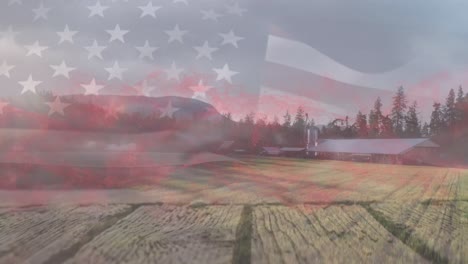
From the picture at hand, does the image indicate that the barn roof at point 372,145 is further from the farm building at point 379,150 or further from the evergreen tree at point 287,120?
the evergreen tree at point 287,120

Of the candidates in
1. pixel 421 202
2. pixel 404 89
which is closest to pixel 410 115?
pixel 404 89

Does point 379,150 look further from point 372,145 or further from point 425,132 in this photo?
point 425,132

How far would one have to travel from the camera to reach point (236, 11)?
9.18ft

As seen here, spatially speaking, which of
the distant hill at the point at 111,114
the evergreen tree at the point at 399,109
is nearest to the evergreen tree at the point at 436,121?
the evergreen tree at the point at 399,109

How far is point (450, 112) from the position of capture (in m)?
2.72

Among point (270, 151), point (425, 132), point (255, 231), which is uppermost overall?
point (425, 132)

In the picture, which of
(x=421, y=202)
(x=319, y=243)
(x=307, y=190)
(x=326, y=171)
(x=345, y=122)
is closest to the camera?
(x=319, y=243)

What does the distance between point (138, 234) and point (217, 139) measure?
1656mm

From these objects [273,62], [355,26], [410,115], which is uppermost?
[355,26]

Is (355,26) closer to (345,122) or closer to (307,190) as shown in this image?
(345,122)

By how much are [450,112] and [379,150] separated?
456 mm

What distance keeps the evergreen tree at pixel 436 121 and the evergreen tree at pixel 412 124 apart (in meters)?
0.08

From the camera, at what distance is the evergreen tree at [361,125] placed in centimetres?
284
